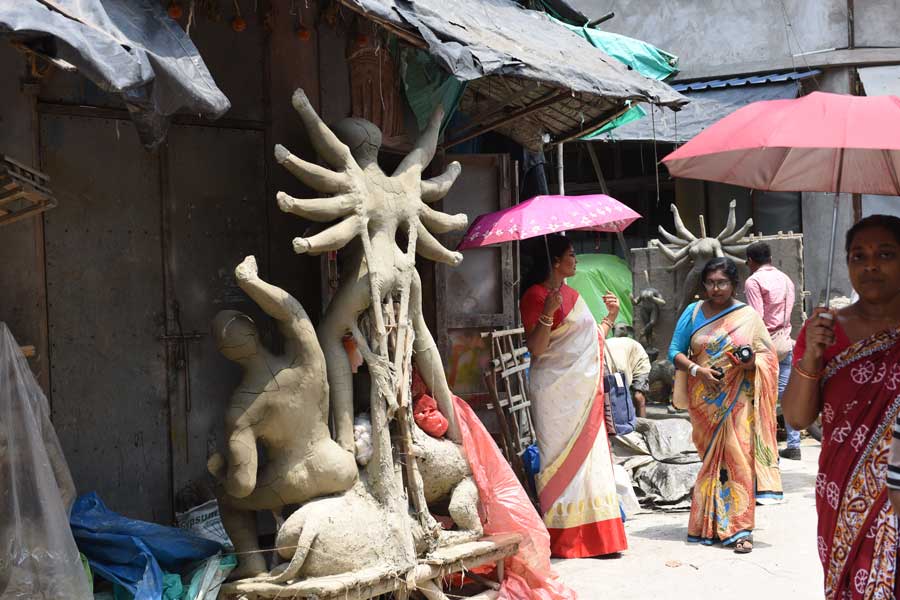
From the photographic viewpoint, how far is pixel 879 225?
12.1 ft

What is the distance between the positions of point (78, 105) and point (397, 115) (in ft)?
6.03

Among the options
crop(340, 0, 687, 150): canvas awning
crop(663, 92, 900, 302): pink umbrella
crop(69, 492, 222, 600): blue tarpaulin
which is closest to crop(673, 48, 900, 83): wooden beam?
crop(340, 0, 687, 150): canvas awning

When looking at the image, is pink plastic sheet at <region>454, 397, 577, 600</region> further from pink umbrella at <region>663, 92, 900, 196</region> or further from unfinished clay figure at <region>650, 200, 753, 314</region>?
unfinished clay figure at <region>650, 200, 753, 314</region>

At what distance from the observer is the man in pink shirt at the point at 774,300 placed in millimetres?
9477

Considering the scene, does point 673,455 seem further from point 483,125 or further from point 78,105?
point 78,105

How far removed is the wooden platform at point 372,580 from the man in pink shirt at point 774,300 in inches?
198

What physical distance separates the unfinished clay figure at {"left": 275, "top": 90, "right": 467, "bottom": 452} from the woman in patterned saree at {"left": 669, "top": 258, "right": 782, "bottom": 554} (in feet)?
7.05

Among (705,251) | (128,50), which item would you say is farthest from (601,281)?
(128,50)

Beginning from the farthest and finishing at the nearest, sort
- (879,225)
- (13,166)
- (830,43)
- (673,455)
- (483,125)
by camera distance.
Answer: (830,43)
(673,455)
(483,125)
(13,166)
(879,225)

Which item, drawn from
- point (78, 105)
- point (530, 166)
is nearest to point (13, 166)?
point (78, 105)

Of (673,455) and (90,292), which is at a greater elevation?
(90,292)

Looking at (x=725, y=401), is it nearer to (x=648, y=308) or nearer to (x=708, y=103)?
(x=648, y=308)

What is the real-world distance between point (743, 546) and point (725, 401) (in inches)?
36.2

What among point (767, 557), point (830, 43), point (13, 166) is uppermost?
point (830, 43)
